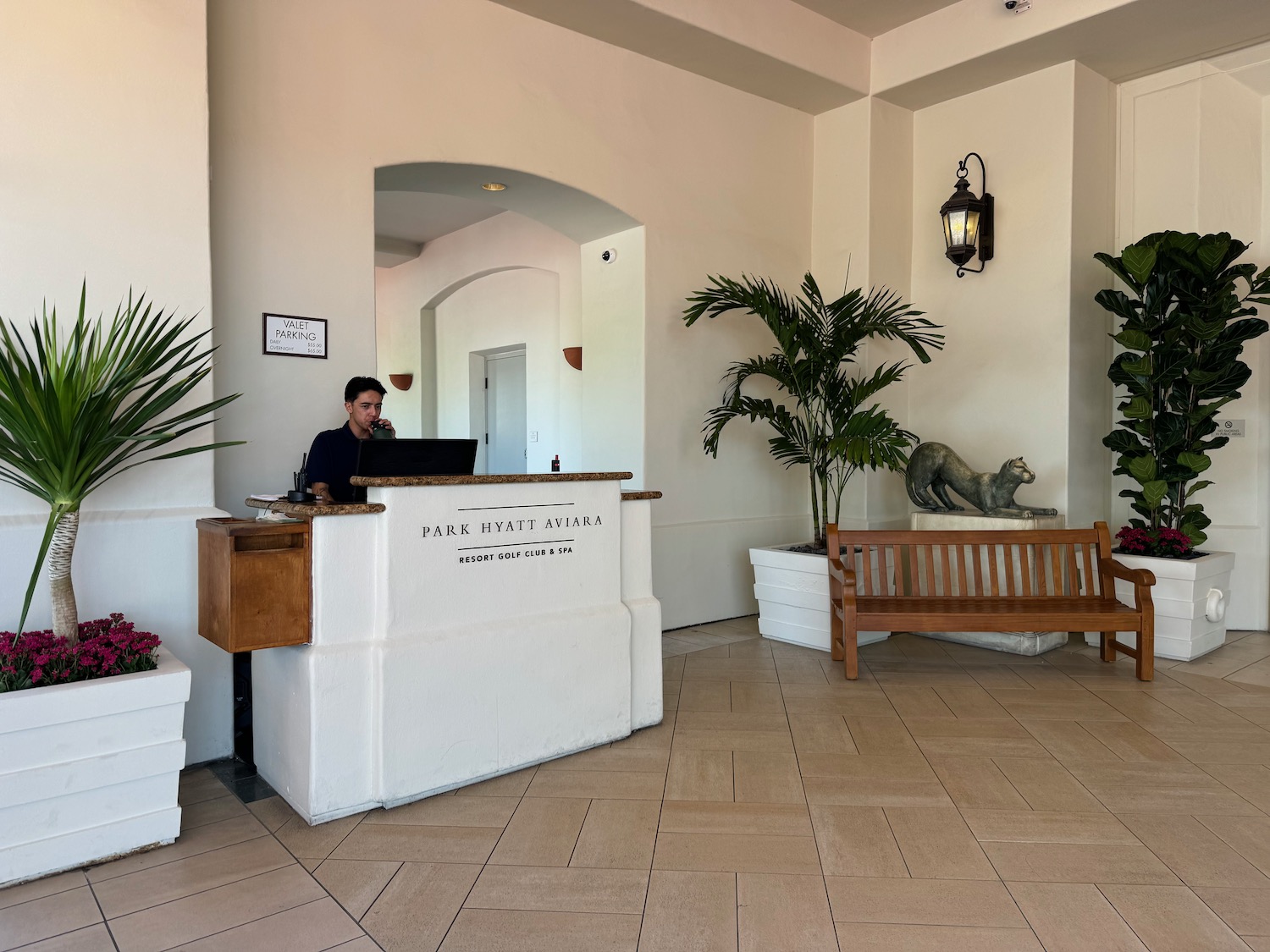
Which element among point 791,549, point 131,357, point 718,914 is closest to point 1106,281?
point 791,549

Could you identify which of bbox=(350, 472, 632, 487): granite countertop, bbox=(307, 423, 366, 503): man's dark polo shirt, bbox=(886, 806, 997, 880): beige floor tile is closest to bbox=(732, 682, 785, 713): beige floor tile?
bbox=(886, 806, 997, 880): beige floor tile

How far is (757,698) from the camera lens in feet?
13.3

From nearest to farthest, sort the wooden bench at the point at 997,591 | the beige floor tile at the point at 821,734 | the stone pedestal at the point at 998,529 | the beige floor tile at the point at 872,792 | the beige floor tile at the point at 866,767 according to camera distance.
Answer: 1. the beige floor tile at the point at 872,792
2. the beige floor tile at the point at 866,767
3. the beige floor tile at the point at 821,734
4. the wooden bench at the point at 997,591
5. the stone pedestal at the point at 998,529

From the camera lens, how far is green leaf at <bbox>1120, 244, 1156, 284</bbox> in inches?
187

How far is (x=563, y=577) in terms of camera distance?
131 inches

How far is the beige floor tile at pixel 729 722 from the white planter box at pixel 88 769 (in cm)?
187

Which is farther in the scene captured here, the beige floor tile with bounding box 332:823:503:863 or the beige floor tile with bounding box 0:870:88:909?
the beige floor tile with bounding box 332:823:503:863

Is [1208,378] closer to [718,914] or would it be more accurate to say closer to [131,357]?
[718,914]

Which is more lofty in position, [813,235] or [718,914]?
[813,235]

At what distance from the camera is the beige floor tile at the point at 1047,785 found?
2.86 meters

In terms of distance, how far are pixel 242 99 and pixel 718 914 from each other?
3.56 meters

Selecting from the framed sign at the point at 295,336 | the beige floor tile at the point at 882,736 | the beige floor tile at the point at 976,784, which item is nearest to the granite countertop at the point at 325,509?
the framed sign at the point at 295,336

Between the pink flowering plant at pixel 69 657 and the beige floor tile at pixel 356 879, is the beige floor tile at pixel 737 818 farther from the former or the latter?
the pink flowering plant at pixel 69 657

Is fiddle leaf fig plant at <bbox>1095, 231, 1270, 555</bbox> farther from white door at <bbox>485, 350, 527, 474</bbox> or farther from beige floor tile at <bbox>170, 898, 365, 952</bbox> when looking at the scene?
white door at <bbox>485, 350, 527, 474</bbox>
